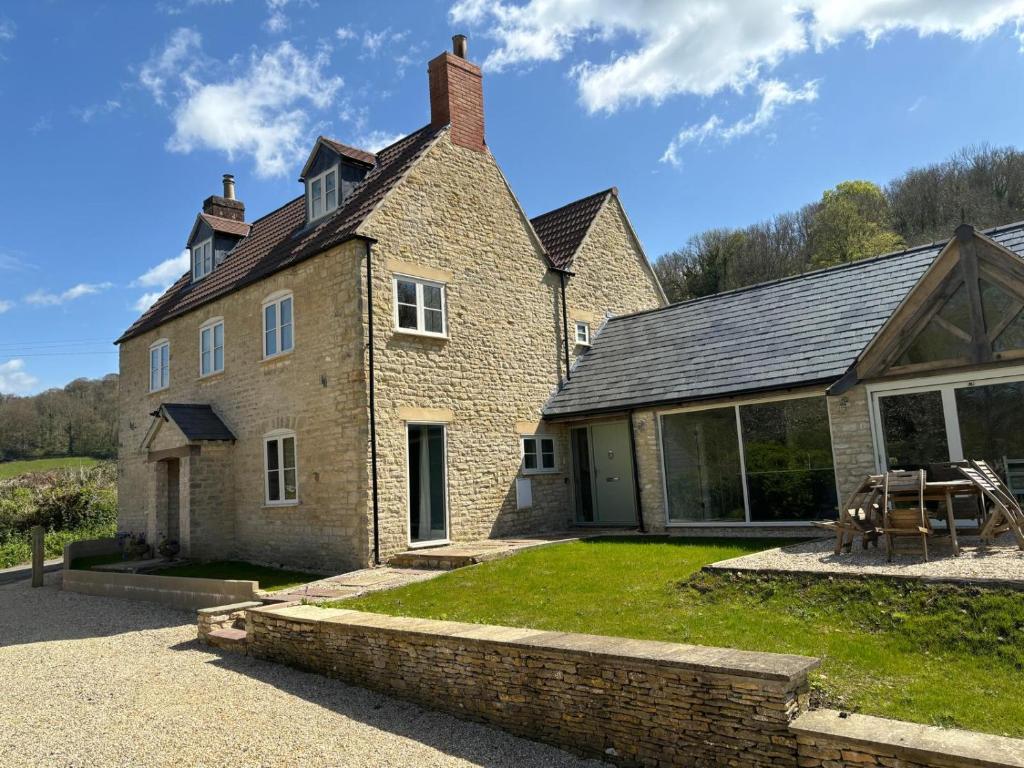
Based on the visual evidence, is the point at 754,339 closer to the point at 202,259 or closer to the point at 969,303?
the point at 969,303

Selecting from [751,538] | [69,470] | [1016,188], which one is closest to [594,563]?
[751,538]

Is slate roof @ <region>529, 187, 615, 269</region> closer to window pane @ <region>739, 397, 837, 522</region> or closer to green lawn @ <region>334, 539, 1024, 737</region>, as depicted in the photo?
window pane @ <region>739, 397, 837, 522</region>

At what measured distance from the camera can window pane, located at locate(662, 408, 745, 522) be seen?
14.2 meters

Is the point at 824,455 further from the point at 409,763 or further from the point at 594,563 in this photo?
the point at 409,763

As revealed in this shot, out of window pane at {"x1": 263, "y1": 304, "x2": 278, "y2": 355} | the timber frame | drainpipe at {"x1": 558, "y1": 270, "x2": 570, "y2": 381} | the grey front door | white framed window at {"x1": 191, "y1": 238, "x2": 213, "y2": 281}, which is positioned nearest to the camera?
the timber frame

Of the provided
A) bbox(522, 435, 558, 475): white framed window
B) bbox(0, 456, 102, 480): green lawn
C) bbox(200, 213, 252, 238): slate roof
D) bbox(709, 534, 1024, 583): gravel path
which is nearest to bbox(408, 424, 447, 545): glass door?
bbox(522, 435, 558, 475): white framed window

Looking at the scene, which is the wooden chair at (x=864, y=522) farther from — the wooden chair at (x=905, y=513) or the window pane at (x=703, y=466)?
the window pane at (x=703, y=466)

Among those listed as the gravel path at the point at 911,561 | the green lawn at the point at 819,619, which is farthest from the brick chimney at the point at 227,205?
the gravel path at the point at 911,561

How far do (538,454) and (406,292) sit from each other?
5116 mm

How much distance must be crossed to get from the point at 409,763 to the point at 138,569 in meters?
13.0

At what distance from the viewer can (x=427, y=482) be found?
15.0 meters

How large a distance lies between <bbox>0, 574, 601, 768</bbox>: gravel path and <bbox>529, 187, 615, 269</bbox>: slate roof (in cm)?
1336

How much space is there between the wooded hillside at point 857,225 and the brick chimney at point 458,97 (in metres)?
26.3

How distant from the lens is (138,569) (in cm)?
1625
